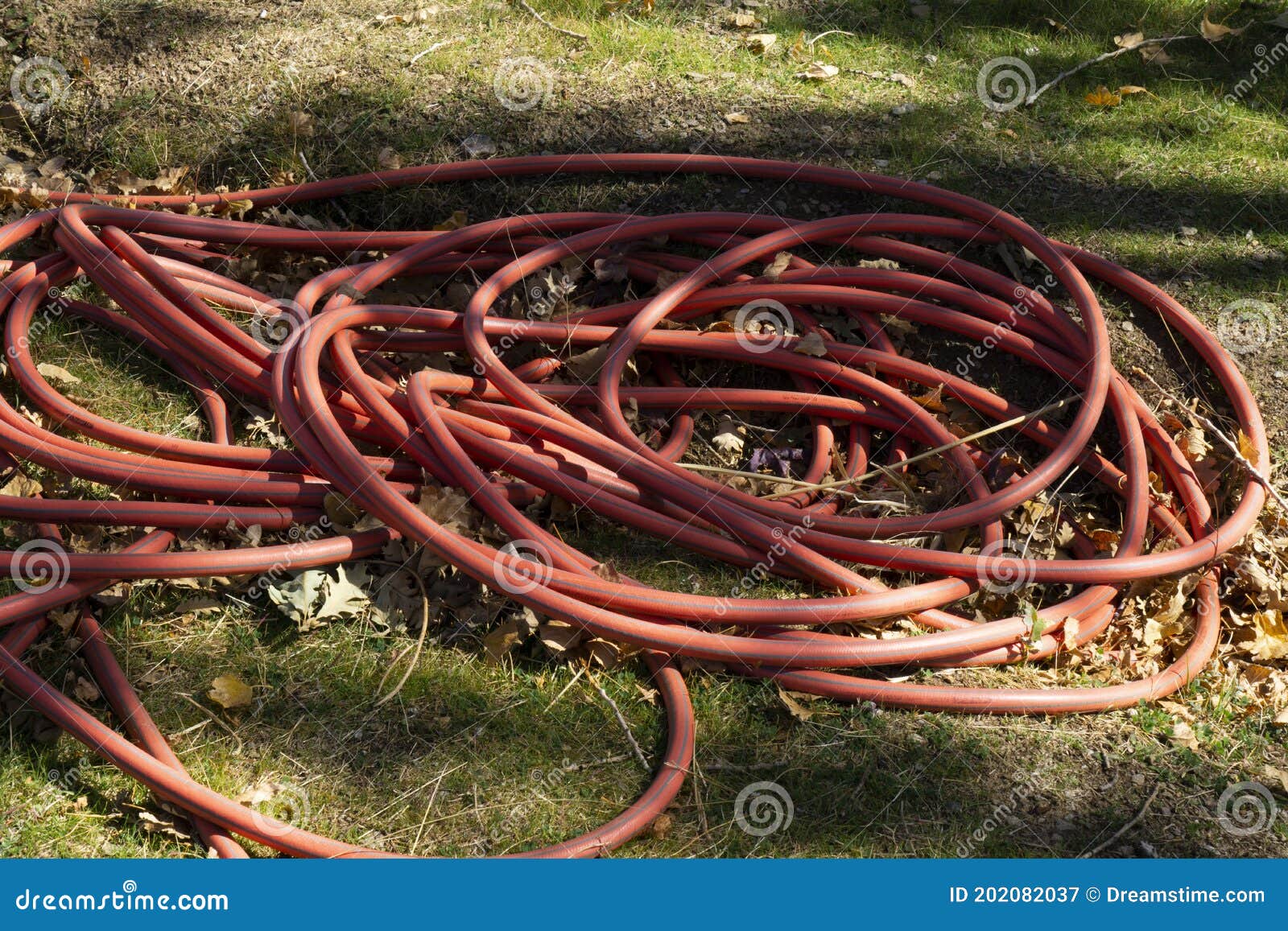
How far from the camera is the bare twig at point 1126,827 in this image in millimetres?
2775

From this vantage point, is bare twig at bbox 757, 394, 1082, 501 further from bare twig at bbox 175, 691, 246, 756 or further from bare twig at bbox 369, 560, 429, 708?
bare twig at bbox 175, 691, 246, 756

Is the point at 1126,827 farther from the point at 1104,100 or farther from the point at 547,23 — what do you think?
the point at 547,23

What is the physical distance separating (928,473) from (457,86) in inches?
99.8

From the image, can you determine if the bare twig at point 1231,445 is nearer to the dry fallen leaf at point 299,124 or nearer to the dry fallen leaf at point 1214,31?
the dry fallen leaf at point 1214,31

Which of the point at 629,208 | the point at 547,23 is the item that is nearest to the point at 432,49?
the point at 547,23

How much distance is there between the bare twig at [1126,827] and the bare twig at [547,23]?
3730mm

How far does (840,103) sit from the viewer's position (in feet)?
16.0

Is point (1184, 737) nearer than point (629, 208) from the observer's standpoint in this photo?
Yes

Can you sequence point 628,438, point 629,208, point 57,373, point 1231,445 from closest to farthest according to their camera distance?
point 628,438 → point 1231,445 → point 57,373 → point 629,208

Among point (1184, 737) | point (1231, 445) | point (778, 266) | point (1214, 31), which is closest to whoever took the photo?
point (1184, 737)

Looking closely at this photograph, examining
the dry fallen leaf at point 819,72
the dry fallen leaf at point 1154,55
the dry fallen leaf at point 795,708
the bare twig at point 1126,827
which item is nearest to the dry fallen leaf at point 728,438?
the dry fallen leaf at point 795,708

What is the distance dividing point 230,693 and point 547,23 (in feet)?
11.0

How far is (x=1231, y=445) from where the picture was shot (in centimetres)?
351

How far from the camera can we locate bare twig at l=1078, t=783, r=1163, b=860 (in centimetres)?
278
